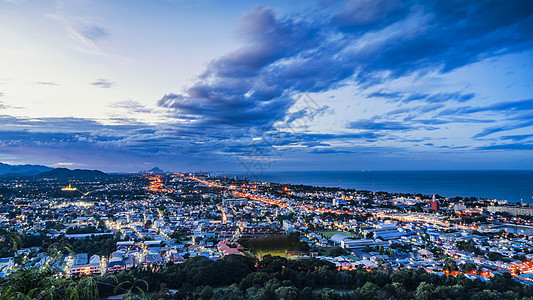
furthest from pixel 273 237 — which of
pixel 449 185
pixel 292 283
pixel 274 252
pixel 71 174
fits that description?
pixel 71 174

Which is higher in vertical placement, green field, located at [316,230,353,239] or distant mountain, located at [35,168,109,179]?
distant mountain, located at [35,168,109,179]

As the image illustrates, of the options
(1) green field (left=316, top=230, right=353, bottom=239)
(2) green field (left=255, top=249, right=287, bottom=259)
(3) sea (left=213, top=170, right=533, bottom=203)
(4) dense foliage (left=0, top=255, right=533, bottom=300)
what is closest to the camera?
(4) dense foliage (left=0, top=255, right=533, bottom=300)

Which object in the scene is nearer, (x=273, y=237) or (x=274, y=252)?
(x=274, y=252)

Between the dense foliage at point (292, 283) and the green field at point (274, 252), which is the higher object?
the dense foliage at point (292, 283)

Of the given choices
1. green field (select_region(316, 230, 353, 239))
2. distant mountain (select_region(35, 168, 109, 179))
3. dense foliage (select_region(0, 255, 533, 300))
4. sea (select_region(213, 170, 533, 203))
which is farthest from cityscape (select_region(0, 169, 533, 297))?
distant mountain (select_region(35, 168, 109, 179))

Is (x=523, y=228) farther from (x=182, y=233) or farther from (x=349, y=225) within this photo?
(x=182, y=233)

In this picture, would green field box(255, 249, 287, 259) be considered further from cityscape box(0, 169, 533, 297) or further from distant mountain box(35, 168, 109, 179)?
distant mountain box(35, 168, 109, 179)

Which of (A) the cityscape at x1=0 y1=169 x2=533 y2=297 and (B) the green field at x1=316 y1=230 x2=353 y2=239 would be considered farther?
(B) the green field at x1=316 y1=230 x2=353 y2=239

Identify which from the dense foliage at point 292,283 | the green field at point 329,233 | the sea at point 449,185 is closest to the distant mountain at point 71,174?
the sea at point 449,185

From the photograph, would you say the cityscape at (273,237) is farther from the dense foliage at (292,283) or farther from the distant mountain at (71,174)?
the distant mountain at (71,174)

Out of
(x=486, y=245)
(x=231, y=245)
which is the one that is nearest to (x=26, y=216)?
(x=231, y=245)

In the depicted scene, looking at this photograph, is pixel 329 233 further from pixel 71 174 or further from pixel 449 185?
pixel 71 174

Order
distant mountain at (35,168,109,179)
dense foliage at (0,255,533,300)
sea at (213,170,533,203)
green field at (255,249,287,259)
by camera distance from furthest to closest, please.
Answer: distant mountain at (35,168,109,179)
sea at (213,170,533,203)
green field at (255,249,287,259)
dense foliage at (0,255,533,300)
